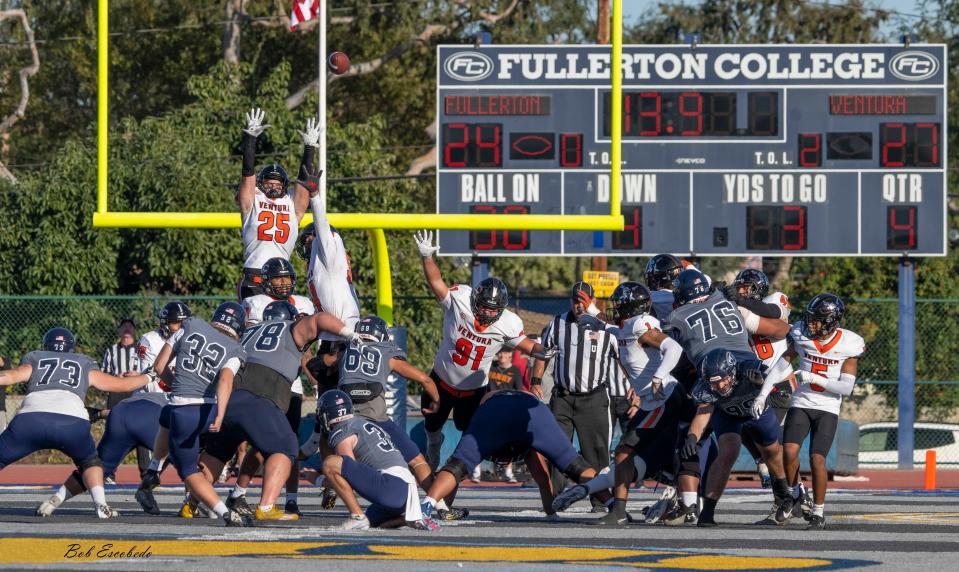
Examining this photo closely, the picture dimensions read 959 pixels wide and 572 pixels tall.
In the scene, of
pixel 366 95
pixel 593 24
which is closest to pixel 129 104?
pixel 366 95

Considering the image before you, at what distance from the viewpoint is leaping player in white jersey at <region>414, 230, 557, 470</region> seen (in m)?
11.8

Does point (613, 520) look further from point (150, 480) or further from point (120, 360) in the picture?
point (120, 360)

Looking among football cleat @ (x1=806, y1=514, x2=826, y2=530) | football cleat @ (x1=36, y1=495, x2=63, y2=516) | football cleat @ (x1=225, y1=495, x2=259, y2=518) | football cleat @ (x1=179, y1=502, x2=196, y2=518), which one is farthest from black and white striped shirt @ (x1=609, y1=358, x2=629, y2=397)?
football cleat @ (x1=36, y1=495, x2=63, y2=516)

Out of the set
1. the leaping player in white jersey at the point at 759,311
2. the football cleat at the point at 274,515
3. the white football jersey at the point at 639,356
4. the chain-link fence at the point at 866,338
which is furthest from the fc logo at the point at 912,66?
the football cleat at the point at 274,515

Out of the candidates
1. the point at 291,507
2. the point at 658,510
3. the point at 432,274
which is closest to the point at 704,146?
the point at 432,274

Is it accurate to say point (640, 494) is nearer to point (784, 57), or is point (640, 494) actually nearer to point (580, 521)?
point (580, 521)

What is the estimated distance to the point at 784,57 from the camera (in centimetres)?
1980

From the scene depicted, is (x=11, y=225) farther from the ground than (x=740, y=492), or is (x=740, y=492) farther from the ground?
(x=11, y=225)

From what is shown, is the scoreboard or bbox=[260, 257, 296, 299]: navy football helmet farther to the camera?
the scoreboard

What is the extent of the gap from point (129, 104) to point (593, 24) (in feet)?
37.1

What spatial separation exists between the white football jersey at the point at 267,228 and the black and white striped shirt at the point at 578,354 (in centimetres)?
221

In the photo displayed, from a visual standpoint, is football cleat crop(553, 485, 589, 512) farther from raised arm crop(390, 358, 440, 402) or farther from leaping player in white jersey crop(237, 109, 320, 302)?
leaping player in white jersey crop(237, 109, 320, 302)

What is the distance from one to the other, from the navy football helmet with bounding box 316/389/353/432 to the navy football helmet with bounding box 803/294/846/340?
3.32 meters

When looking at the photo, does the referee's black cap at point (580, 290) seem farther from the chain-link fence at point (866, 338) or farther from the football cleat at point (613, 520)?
the chain-link fence at point (866, 338)
